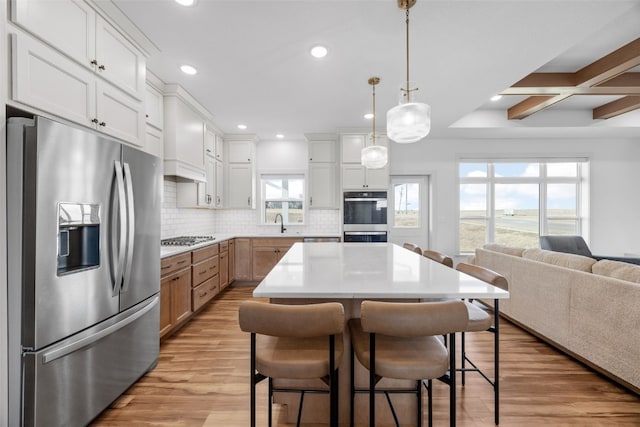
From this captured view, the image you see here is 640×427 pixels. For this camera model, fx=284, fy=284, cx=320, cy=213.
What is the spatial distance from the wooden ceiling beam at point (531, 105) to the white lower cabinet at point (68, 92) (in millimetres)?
4703

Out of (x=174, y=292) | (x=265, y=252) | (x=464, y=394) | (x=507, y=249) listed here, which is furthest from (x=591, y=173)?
(x=174, y=292)

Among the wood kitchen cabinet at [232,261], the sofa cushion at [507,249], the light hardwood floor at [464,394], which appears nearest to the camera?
the light hardwood floor at [464,394]

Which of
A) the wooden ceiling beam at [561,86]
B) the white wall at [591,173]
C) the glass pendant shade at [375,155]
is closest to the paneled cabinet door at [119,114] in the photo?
the glass pendant shade at [375,155]

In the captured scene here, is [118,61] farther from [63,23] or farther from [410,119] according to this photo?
[410,119]

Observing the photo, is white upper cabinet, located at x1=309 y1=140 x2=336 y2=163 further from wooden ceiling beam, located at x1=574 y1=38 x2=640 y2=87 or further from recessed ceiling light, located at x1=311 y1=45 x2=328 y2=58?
wooden ceiling beam, located at x1=574 y1=38 x2=640 y2=87

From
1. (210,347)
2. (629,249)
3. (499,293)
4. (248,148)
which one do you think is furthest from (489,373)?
(629,249)

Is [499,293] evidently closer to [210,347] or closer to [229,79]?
[210,347]

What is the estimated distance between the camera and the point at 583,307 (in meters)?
2.20

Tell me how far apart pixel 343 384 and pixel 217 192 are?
3.87m

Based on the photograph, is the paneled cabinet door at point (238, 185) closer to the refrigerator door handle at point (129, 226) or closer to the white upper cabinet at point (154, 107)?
the white upper cabinet at point (154, 107)

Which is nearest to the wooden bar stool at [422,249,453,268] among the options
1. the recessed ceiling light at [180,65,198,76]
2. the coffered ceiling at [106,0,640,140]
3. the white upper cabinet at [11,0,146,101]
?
the coffered ceiling at [106,0,640,140]

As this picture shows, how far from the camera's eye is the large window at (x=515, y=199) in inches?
214

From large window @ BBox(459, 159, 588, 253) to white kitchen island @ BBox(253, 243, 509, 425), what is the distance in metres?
4.01

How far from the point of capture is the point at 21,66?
1.38 metres
